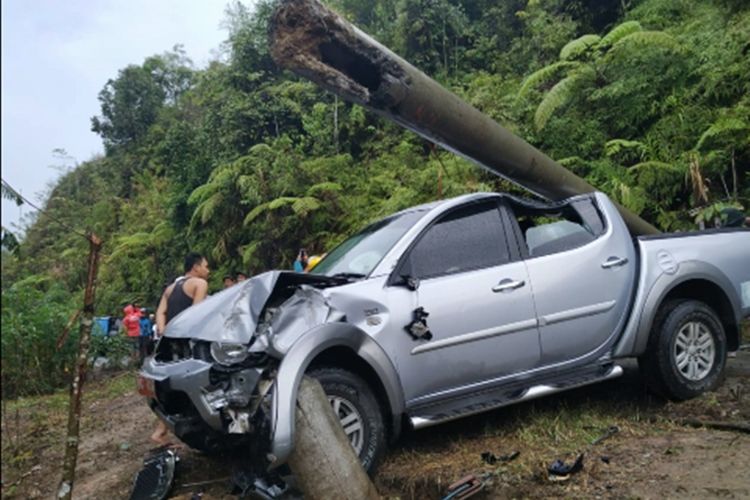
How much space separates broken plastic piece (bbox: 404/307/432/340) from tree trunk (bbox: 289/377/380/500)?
85 cm

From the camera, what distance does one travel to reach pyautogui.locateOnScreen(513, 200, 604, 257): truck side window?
16.1 feet

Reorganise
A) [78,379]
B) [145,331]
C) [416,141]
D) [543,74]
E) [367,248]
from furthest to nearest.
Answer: [416,141] < [543,74] < [145,331] < [367,248] < [78,379]

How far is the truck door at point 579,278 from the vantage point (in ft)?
15.0

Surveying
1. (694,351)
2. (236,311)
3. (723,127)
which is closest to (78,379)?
(236,311)

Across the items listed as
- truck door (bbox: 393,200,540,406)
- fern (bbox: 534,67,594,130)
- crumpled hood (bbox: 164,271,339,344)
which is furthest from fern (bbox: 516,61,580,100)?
crumpled hood (bbox: 164,271,339,344)

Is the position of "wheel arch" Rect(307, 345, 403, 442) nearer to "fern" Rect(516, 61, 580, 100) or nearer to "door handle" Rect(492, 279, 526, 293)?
"door handle" Rect(492, 279, 526, 293)

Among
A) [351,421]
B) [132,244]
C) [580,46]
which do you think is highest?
[580,46]

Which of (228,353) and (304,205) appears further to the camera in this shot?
(304,205)

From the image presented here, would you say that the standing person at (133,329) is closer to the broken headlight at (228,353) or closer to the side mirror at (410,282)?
the broken headlight at (228,353)

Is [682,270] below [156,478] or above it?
above

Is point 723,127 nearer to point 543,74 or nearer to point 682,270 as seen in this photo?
point 543,74

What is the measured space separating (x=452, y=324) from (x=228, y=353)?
1.41m

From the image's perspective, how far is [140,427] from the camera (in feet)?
21.4

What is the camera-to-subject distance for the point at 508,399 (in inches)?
168
